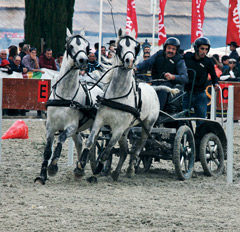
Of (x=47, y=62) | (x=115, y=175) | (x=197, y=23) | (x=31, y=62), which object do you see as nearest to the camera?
(x=115, y=175)

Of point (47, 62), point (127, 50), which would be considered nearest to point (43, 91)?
point (127, 50)

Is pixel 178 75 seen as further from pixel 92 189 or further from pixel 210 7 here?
pixel 210 7

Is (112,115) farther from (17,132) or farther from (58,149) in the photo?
(17,132)

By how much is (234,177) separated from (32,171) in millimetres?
2993

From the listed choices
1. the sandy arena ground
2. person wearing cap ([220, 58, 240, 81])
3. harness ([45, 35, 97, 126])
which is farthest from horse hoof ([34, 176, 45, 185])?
person wearing cap ([220, 58, 240, 81])

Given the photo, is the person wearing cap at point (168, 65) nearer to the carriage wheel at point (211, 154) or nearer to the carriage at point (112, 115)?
the carriage at point (112, 115)

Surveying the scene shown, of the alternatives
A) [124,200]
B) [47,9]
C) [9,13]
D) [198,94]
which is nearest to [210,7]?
[9,13]

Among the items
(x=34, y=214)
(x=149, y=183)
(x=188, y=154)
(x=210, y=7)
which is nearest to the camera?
(x=34, y=214)

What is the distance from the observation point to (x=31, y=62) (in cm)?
2000

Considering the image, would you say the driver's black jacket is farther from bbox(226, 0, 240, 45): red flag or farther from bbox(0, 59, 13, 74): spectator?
bbox(226, 0, 240, 45): red flag

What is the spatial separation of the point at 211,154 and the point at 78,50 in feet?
9.83

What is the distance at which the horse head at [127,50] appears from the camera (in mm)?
8711

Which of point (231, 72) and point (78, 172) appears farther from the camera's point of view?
point (231, 72)

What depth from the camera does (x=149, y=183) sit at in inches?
381
